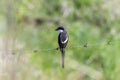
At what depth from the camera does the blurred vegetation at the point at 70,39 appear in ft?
30.8

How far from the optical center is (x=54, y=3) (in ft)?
36.9

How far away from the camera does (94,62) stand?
1019 centimetres

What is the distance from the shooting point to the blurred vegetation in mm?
9375

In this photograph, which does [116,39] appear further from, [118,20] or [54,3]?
[54,3]

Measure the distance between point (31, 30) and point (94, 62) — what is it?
1124mm

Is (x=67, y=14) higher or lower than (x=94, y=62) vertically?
higher

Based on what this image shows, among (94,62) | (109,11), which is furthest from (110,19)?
(94,62)

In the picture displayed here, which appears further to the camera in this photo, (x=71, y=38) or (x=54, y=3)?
(x=54, y=3)

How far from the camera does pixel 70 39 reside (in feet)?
32.7

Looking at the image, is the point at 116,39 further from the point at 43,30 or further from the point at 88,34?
the point at 43,30

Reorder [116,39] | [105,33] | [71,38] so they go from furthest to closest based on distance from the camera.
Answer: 1. [105,33]
2. [71,38]
3. [116,39]

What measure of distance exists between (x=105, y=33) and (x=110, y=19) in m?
Answer: 0.34

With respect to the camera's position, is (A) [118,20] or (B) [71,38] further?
(A) [118,20]

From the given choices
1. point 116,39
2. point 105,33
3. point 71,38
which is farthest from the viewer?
point 105,33
